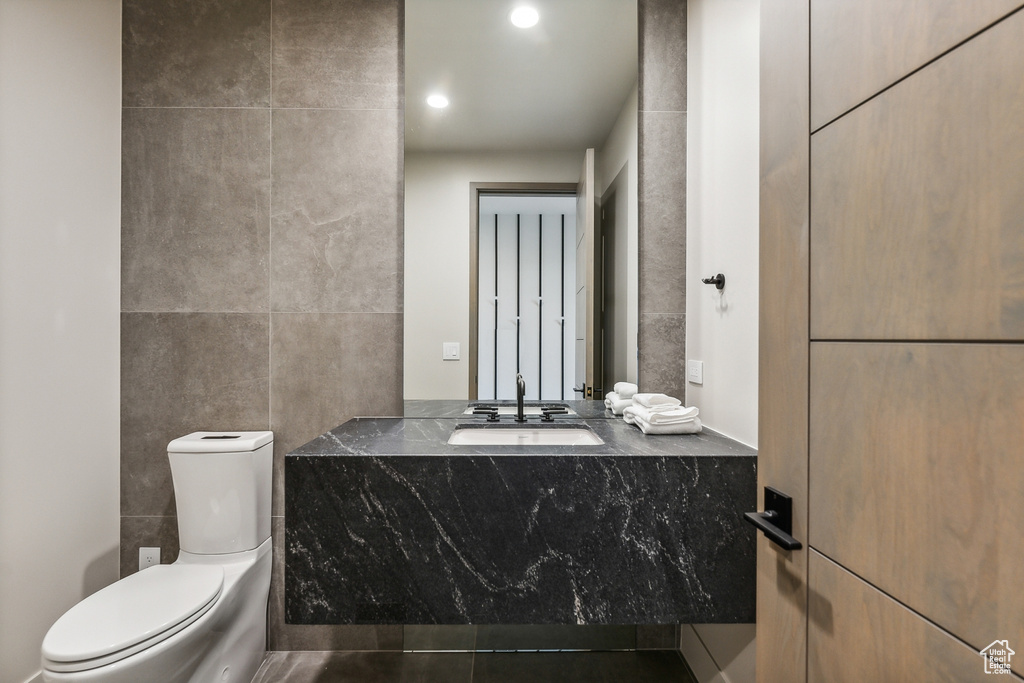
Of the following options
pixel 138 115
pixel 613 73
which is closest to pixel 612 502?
pixel 613 73

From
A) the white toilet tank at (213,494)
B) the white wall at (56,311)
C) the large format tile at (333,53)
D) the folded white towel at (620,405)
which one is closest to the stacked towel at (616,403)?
the folded white towel at (620,405)

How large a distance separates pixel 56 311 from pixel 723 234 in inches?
85.7

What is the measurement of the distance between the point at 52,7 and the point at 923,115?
2367 millimetres

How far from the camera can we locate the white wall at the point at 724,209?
1.38 metres

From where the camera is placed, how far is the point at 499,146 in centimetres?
195

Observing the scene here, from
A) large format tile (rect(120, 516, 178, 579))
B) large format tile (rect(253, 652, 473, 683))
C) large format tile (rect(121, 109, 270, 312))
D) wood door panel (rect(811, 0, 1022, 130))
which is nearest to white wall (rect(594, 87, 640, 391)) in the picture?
wood door panel (rect(811, 0, 1022, 130))

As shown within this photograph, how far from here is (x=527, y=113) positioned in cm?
193

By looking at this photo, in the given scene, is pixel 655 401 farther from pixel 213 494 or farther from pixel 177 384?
pixel 177 384

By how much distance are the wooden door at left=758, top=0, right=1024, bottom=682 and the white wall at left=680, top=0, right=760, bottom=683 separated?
501mm

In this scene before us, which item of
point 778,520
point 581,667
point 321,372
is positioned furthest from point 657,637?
point 321,372

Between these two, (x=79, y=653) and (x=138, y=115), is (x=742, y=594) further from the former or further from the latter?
(x=138, y=115)

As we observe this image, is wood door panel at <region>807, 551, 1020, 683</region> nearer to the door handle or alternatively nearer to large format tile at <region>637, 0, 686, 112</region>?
the door handle

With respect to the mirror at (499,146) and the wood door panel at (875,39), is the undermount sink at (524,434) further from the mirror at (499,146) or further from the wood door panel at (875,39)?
the wood door panel at (875,39)

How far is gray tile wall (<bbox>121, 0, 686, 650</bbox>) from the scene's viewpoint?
1.82m
